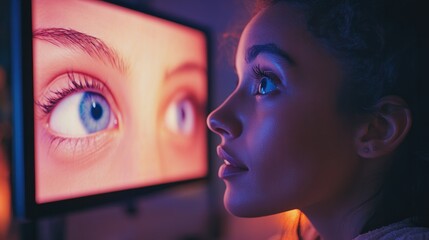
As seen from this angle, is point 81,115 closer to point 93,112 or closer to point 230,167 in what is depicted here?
point 93,112

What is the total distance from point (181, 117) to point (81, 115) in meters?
0.27

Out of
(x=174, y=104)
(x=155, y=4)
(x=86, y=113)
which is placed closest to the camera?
(x=86, y=113)

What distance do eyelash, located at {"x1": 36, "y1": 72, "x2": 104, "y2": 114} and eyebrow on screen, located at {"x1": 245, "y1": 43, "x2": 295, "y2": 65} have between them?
27cm

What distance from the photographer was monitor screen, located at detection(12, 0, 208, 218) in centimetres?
57

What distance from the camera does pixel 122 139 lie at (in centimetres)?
69

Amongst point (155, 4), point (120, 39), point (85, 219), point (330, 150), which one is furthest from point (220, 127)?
point (155, 4)

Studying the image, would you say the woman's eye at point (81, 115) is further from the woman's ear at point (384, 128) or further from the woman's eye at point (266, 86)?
the woman's ear at point (384, 128)

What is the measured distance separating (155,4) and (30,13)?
0.57 metres

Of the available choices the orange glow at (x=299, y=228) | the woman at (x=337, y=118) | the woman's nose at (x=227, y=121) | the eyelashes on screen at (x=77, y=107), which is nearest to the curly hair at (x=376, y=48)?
the woman at (x=337, y=118)

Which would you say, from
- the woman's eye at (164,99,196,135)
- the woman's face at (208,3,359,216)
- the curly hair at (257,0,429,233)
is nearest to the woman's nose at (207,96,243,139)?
the woman's face at (208,3,359,216)

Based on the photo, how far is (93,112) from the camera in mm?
632

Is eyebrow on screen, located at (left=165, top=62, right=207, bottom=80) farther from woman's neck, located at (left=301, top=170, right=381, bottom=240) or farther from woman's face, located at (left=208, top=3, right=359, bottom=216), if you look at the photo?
woman's neck, located at (left=301, top=170, right=381, bottom=240)

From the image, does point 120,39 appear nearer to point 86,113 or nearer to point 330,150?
point 86,113

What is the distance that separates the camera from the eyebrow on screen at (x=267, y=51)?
508mm
